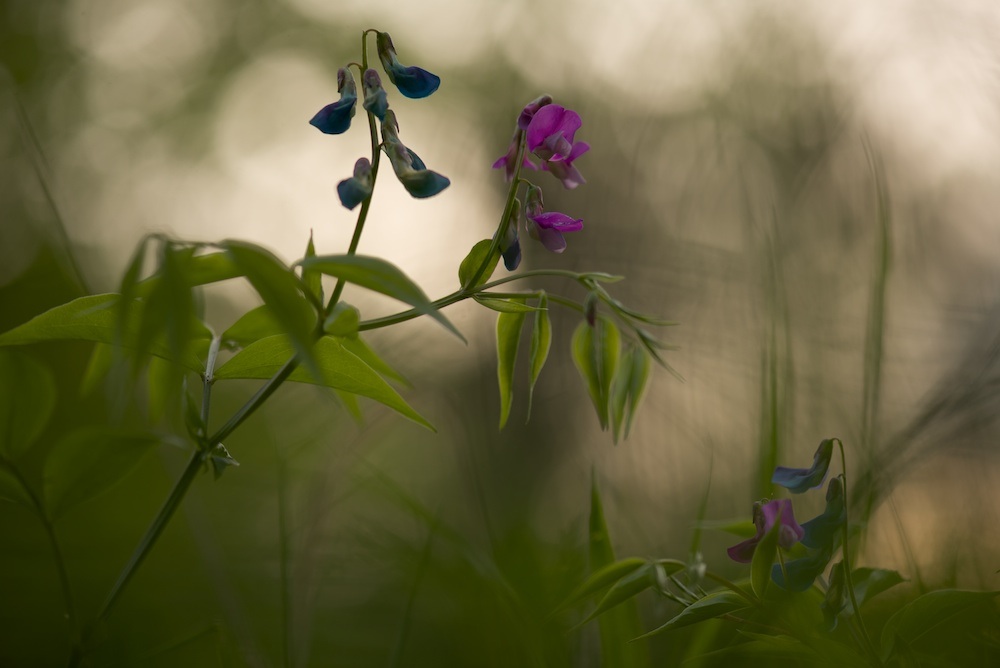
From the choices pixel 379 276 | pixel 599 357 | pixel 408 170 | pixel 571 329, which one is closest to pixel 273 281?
pixel 379 276

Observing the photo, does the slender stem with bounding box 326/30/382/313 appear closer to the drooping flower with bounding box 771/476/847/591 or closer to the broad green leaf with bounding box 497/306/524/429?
the broad green leaf with bounding box 497/306/524/429

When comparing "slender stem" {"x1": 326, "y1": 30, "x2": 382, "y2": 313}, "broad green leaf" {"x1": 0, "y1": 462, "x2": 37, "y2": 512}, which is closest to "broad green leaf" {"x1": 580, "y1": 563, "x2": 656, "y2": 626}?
"slender stem" {"x1": 326, "y1": 30, "x2": 382, "y2": 313}

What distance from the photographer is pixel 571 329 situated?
7.93 feet

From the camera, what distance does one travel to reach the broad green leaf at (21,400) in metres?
0.46

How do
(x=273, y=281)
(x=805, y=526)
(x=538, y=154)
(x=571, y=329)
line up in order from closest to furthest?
(x=273, y=281)
(x=805, y=526)
(x=538, y=154)
(x=571, y=329)

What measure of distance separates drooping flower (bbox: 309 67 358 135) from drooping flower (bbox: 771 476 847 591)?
0.37 metres

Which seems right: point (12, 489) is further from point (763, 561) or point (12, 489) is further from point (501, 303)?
point (763, 561)

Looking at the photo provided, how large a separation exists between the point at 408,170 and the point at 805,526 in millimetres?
312

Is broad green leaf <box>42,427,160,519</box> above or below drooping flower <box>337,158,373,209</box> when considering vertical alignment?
below

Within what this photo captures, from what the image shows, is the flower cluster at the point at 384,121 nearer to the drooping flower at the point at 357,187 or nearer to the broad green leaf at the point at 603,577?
the drooping flower at the point at 357,187

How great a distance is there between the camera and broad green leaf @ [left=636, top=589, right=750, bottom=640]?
0.41m

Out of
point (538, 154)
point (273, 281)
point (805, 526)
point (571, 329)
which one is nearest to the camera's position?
point (273, 281)

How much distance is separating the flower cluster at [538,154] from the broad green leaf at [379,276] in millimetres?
158

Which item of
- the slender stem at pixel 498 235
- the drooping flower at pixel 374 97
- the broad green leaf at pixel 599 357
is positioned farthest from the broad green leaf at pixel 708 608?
the drooping flower at pixel 374 97
